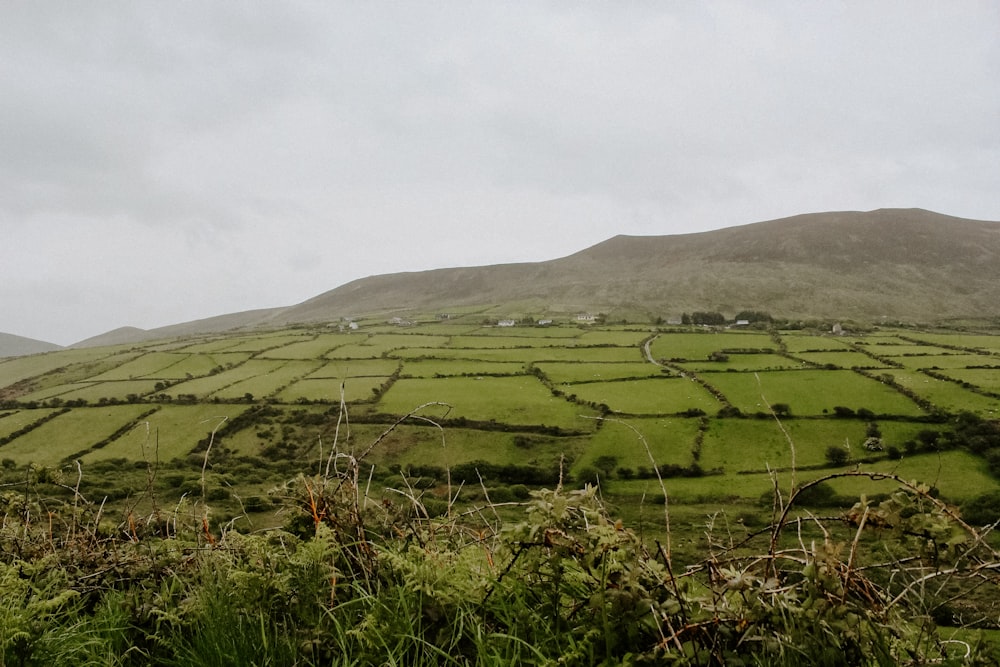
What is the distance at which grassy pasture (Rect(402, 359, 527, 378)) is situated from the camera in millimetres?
61062

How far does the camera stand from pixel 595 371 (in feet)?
192

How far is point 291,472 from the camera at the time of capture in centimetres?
4025

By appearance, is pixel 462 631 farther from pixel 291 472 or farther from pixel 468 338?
pixel 468 338

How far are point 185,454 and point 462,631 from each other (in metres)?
49.5

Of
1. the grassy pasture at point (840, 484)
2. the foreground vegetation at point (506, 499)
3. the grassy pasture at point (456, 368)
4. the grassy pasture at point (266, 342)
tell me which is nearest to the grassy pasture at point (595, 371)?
the foreground vegetation at point (506, 499)

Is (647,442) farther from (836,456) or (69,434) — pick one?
(69,434)

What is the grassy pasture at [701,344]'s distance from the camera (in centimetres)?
6600

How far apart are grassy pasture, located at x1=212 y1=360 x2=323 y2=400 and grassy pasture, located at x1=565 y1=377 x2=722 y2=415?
32709 mm

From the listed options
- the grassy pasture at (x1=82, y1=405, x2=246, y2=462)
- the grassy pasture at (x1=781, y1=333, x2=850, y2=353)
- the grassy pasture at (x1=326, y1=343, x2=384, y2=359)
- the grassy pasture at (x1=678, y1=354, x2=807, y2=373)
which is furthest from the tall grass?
the grassy pasture at (x1=781, y1=333, x2=850, y2=353)

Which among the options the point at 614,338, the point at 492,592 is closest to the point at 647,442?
the point at 492,592

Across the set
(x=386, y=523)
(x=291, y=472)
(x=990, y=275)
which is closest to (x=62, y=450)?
(x=291, y=472)

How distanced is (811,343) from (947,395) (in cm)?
2850

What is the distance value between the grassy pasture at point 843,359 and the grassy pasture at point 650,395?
58.2 ft

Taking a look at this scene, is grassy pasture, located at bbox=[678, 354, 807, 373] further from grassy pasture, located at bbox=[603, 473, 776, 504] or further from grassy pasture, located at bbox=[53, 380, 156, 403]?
grassy pasture, located at bbox=[53, 380, 156, 403]
